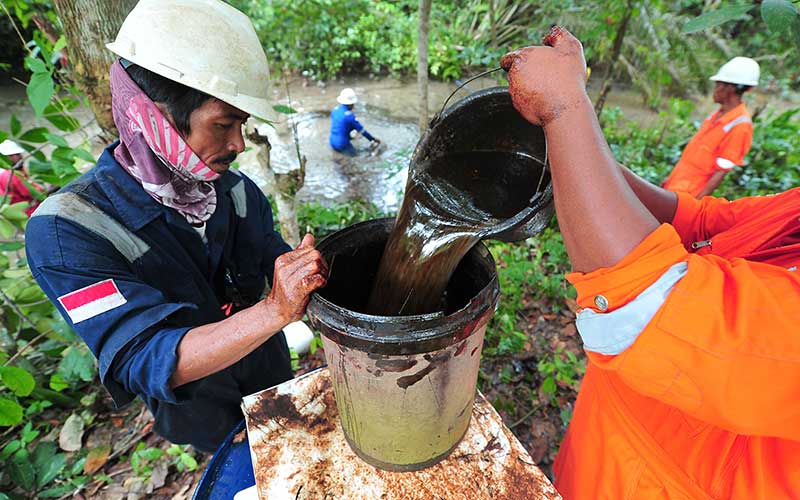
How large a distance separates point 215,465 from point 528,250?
3.55 metres

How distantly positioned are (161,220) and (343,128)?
5.37 m

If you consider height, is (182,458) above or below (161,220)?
below

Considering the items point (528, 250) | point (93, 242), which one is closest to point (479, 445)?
point (93, 242)

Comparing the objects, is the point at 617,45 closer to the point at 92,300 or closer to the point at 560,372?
the point at 560,372

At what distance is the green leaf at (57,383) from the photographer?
2.77 meters

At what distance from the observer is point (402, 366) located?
1170mm

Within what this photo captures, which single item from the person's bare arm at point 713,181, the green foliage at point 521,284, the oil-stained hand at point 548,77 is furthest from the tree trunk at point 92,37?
the person's bare arm at point 713,181

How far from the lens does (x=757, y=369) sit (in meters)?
0.79

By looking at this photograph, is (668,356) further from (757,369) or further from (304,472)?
(304,472)

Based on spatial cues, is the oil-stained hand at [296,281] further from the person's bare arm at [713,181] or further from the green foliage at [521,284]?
the person's bare arm at [713,181]

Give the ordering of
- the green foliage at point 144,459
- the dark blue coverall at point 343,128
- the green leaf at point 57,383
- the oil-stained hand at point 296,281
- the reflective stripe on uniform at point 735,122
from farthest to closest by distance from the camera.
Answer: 1. the dark blue coverall at point 343,128
2. the reflective stripe on uniform at point 735,122
3. the green leaf at point 57,383
4. the green foliage at point 144,459
5. the oil-stained hand at point 296,281

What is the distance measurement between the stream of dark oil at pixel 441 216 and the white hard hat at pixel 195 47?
64cm

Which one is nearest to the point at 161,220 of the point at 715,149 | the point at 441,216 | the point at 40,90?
the point at 40,90

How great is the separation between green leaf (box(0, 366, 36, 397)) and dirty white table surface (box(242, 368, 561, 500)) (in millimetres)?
1266
